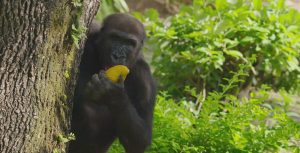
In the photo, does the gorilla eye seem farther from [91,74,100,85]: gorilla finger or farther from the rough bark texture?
the rough bark texture

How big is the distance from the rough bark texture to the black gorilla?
2.49ft

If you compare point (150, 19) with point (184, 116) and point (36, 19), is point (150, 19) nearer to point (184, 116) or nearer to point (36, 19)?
point (184, 116)

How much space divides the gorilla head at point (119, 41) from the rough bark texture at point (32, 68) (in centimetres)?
93

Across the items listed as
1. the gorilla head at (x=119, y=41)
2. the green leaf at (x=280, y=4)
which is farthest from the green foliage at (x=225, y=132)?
the green leaf at (x=280, y=4)

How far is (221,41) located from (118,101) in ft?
11.8

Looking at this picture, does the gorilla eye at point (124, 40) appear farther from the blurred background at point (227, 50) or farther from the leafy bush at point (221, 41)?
the leafy bush at point (221, 41)

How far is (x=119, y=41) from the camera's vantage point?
4625mm

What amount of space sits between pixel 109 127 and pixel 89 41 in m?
0.59

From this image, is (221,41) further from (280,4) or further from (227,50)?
(280,4)

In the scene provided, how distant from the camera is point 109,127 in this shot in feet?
15.3

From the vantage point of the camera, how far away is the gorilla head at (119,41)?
4.48m

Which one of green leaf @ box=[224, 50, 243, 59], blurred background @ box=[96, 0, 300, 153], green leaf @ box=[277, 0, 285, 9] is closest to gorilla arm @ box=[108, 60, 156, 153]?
blurred background @ box=[96, 0, 300, 153]

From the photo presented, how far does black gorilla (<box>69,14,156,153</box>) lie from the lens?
437 cm

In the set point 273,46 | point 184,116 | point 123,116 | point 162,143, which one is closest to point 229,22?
point 273,46
